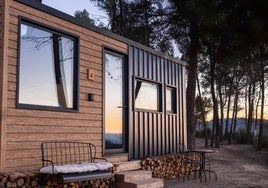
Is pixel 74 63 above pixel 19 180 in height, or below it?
above

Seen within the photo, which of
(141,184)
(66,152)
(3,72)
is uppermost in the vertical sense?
(3,72)

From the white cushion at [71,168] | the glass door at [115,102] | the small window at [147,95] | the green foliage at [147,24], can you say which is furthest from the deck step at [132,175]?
the green foliage at [147,24]

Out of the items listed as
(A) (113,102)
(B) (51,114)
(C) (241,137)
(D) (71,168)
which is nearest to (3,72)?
(B) (51,114)

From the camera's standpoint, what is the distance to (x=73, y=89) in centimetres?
613

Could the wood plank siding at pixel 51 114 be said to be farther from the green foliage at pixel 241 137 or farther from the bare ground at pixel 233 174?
the green foliage at pixel 241 137

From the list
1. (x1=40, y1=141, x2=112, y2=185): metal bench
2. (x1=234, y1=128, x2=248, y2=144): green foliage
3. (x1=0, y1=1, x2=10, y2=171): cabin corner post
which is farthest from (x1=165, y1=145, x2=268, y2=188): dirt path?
(x1=234, y1=128, x2=248, y2=144): green foliage

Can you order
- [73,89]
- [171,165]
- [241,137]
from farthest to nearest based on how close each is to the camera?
[241,137]
[171,165]
[73,89]

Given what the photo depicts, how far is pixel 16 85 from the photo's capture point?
5.06 m

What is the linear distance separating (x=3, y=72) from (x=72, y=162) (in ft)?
5.77

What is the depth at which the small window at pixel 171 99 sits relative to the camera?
29.9 feet

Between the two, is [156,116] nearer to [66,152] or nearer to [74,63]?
[74,63]

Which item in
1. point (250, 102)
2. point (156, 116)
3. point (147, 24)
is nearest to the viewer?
point (156, 116)

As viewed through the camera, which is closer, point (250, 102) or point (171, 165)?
point (171, 165)

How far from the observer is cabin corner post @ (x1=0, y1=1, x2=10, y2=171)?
4.80 metres
